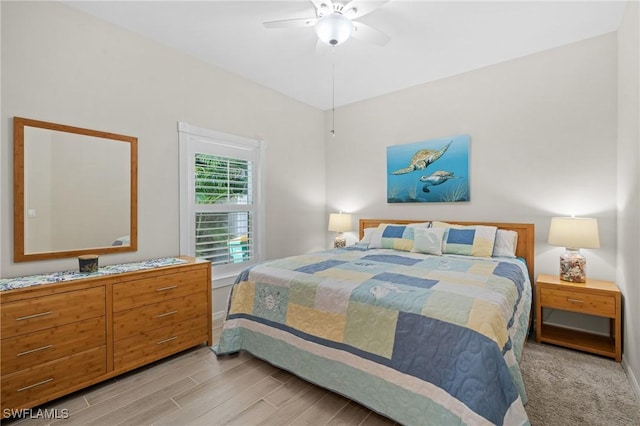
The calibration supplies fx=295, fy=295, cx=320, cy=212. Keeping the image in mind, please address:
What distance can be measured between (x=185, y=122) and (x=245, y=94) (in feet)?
2.93

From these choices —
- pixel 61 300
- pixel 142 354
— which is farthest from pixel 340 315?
pixel 61 300

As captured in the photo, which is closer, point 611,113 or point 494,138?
point 611,113

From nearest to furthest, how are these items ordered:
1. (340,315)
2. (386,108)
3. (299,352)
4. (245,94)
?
(340,315), (299,352), (245,94), (386,108)

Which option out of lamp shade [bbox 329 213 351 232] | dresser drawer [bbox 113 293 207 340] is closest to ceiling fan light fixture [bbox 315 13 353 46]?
dresser drawer [bbox 113 293 207 340]

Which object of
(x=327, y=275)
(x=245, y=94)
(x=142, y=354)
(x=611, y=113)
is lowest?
(x=142, y=354)

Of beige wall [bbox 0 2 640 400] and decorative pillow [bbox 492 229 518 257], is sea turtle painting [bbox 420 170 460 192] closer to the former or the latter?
beige wall [bbox 0 2 640 400]

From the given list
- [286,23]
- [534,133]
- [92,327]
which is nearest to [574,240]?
[534,133]

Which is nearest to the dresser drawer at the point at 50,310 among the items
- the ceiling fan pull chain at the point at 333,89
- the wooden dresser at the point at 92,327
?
the wooden dresser at the point at 92,327

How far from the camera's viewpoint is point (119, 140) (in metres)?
2.51

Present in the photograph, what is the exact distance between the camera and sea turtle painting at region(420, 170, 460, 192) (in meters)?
3.57

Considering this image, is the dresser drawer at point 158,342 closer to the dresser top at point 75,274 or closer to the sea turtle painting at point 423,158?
the dresser top at point 75,274

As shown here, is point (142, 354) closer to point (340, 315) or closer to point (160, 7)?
point (340, 315)

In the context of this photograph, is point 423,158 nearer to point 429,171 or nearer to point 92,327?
point 429,171

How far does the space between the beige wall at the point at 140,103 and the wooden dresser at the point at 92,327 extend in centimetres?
49
